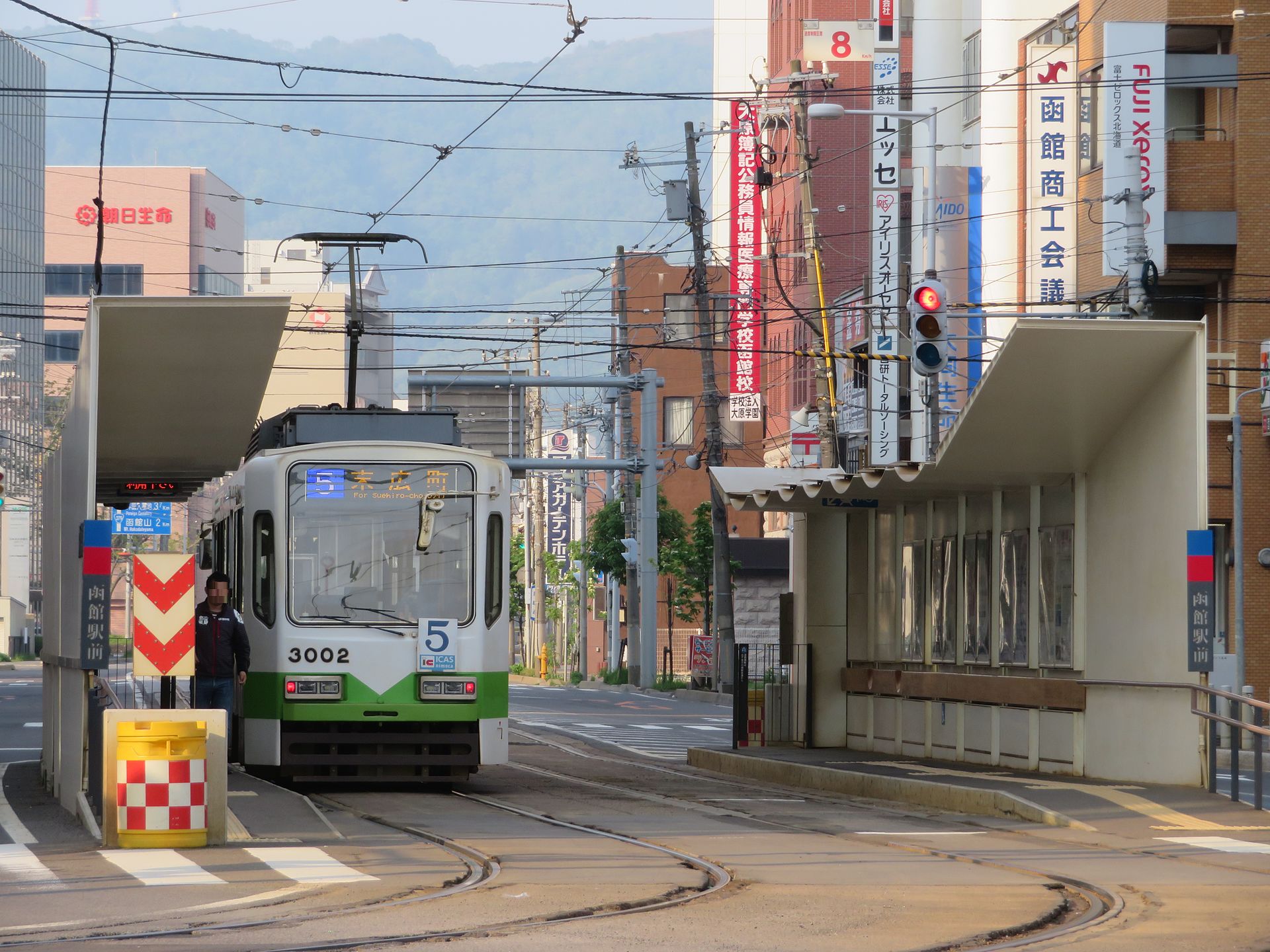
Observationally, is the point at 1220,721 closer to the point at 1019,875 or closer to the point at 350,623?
the point at 1019,875

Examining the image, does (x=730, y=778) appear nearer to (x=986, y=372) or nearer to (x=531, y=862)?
(x=986, y=372)

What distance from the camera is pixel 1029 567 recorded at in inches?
762

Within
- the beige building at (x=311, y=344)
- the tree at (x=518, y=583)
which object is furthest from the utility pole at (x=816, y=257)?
the beige building at (x=311, y=344)

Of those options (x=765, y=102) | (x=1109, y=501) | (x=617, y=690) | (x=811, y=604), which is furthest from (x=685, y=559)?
(x=1109, y=501)

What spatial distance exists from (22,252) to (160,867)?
Answer: 329 feet

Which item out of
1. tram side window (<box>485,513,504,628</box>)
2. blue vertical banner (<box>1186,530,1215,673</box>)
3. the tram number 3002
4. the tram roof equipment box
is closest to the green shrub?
the tram roof equipment box

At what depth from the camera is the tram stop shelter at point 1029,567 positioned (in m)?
16.4

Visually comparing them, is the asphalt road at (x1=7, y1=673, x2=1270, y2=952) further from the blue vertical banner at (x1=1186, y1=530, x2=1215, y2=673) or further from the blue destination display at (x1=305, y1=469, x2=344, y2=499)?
the blue destination display at (x1=305, y1=469, x2=344, y2=499)

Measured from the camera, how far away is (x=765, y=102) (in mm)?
49344

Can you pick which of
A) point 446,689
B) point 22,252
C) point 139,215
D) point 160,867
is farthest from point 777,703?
point 139,215

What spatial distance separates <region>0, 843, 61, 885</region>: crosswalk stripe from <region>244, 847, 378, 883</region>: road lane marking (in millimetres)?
1217

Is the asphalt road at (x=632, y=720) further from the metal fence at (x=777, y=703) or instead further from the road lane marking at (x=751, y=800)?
the road lane marking at (x=751, y=800)

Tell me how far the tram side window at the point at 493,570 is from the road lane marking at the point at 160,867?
5.44 m

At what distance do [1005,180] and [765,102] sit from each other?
30.3 feet
